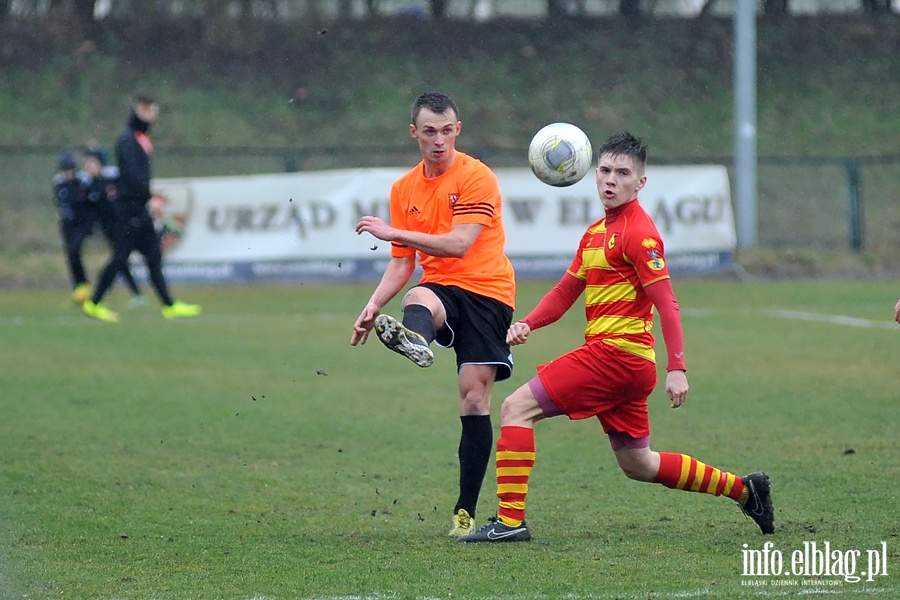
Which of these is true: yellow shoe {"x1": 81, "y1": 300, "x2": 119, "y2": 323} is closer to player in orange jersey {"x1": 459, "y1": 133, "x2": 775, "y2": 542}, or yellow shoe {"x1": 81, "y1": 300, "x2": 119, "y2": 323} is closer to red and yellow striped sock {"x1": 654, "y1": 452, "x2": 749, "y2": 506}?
player in orange jersey {"x1": 459, "y1": 133, "x2": 775, "y2": 542}

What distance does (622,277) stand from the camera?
5.18 m

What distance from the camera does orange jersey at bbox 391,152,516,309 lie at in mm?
5668

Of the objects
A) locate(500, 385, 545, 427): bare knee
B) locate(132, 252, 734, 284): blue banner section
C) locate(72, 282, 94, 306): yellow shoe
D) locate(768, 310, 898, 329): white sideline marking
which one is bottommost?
locate(500, 385, 545, 427): bare knee

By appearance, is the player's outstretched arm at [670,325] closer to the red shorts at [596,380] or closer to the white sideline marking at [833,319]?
the red shorts at [596,380]

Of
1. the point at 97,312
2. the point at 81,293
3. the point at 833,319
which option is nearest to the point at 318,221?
the point at 81,293

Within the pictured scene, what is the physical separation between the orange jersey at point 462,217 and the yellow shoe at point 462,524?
99 centimetres

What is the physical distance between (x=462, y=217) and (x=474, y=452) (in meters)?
1.08

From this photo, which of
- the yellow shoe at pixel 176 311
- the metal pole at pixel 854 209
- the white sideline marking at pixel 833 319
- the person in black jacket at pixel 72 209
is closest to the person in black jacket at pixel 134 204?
the yellow shoe at pixel 176 311

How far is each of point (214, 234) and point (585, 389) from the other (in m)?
14.2

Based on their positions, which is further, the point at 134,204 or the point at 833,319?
the point at 833,319

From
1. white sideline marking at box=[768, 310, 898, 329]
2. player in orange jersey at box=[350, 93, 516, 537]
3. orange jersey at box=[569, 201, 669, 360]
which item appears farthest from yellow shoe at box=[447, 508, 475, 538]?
white sideline marking at box=[768, 310, 898, 329]

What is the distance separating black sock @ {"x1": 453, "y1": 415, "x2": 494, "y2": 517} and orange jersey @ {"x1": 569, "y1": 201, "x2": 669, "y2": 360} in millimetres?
731

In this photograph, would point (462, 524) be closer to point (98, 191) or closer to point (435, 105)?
point (435, 105)

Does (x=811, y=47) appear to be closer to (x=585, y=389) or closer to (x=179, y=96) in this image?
(x=179, y=96)
